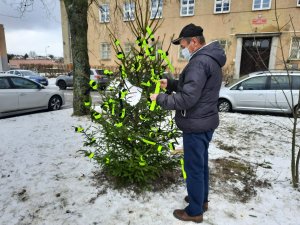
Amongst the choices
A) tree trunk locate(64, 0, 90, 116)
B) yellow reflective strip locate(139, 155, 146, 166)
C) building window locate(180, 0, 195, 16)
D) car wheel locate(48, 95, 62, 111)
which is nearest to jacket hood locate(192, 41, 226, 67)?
yellow reflective strip locate(139, 155, 146, 166)

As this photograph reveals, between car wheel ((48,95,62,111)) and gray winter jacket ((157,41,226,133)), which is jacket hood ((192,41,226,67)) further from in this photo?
car wheel ((48,95,62,111))

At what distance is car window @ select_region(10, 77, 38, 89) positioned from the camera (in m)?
8.08

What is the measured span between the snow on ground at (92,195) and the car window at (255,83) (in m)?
3.67

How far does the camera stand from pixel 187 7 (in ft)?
72.3

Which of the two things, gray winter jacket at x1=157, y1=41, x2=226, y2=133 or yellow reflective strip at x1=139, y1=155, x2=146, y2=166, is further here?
yellow reflective strip at x1=139, y1=155, x2=146, y2=166

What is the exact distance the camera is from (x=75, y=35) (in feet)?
23.0

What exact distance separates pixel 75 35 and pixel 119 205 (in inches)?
216

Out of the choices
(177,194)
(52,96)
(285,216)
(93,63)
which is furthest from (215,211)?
(93,63)

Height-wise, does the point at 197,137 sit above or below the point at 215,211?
above

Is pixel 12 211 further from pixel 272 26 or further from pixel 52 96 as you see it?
pixel 272 26

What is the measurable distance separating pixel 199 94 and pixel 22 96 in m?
7.52

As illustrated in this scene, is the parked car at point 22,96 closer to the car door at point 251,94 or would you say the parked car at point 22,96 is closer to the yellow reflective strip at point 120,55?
the yellow reflective strip at point 120,55

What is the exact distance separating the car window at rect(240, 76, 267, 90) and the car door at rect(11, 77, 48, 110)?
7056mm

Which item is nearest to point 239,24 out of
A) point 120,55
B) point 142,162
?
point 120,55
